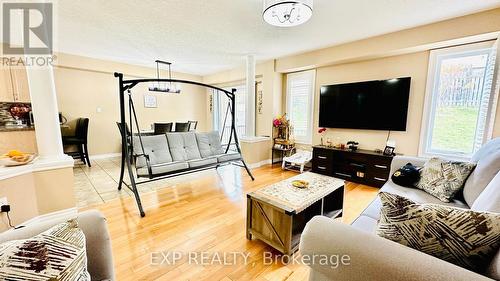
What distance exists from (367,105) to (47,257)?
13.0 feet

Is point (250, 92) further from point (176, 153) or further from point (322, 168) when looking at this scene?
point (322, 168)

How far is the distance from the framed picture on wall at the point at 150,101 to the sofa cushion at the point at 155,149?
10.6 ft

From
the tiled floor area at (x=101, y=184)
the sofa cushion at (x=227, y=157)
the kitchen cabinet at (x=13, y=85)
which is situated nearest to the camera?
the tiled floor area at (x=101, y=184)

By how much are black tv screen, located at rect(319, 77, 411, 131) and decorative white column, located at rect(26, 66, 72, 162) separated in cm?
398

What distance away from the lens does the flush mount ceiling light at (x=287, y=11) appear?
1795mm

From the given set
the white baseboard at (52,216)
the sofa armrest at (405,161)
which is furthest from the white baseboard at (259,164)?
the white baseboard at (52,216)

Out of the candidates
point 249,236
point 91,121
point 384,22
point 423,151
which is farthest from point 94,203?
point 423,151

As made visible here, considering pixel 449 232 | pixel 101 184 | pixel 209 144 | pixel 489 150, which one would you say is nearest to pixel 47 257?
pixel 449 232

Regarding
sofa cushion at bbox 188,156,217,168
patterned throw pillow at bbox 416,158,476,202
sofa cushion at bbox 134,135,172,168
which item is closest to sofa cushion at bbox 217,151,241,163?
sofa cushion at bbox 188,156,217,168

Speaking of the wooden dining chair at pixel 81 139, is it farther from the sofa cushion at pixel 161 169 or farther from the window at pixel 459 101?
the window at pixel 459 101

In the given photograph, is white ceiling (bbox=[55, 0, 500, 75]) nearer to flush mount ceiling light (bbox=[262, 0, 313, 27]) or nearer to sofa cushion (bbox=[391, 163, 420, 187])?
flush mount ceiling light (bbox=[262, 0, 313, 27])

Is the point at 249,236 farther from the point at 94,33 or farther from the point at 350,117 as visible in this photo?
the point at 94,33

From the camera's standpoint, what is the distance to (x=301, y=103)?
4.45 meters

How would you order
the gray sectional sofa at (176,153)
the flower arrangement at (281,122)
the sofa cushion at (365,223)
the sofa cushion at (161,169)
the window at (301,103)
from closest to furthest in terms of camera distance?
1. the sofa cushion at (365,223)
2. the sofa cushion at (161,169)
3. the gray sectional sofa at (176,153)
4. the window at (301,103)
5. the flower arrangement at (281,122)
